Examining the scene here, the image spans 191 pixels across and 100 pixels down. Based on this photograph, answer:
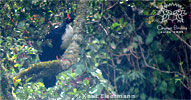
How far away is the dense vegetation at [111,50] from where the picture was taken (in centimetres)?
192

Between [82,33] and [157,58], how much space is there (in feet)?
2.75

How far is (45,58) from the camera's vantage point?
84.1 inches

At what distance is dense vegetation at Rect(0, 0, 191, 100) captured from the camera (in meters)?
1.92

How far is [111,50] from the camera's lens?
2.17 metres

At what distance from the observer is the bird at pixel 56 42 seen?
6.61 feet

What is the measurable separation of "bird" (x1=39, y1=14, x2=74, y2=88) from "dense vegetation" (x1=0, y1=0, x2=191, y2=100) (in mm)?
96

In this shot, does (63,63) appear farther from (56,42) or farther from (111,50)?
(111,50)

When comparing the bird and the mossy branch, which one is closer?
the mossy branch

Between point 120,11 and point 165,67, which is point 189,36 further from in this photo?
point 120,11

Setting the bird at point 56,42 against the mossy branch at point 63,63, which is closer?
the mossy branch at point 63,63

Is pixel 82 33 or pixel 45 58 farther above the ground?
pixel 82 33

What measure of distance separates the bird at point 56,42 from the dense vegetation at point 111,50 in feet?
0.32

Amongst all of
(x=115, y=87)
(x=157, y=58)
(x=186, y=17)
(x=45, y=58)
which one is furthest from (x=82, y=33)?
(x=186, y=17)

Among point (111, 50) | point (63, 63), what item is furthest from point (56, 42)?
point (111, 50)
